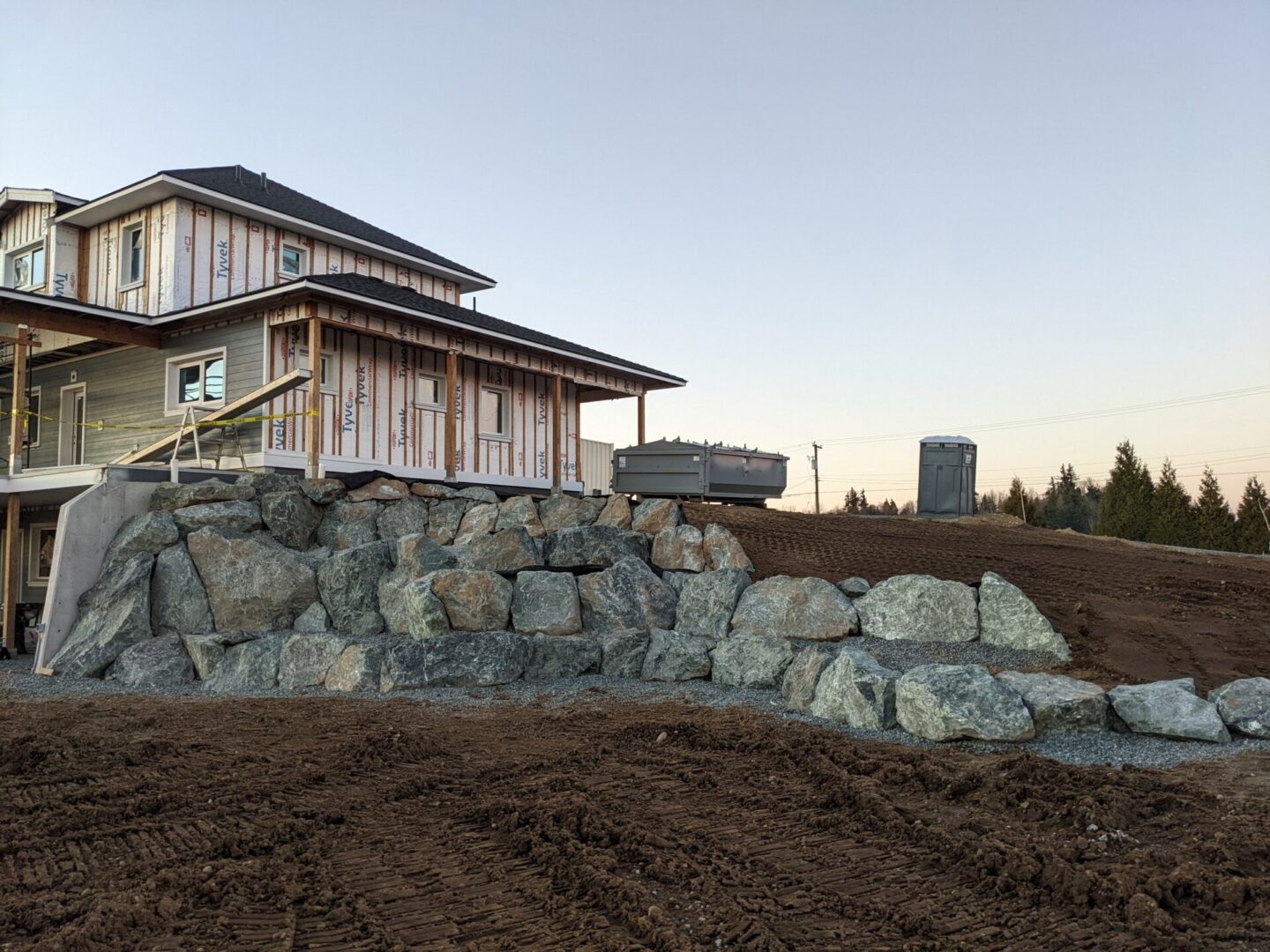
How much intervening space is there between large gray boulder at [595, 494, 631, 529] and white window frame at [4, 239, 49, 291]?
1266 centimetres

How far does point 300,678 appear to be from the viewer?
1035 cm

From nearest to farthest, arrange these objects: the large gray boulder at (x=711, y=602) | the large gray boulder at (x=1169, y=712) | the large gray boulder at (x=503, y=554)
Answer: the large gray boulder at (x=1169, y=712) < the large gray boulder at (x=711, y=602) < the large gray boulder at (x=503, y=554)

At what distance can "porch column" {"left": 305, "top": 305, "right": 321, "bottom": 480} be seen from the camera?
46.2ft

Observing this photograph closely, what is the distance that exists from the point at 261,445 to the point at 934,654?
1068cm

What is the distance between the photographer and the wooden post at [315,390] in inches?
554

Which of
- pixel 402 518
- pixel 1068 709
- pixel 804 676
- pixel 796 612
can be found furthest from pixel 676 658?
pixel 402 518

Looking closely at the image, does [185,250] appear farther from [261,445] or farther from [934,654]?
[934,654]

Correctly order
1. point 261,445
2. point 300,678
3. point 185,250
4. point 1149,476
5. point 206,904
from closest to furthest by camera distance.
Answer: point 206,904 → point 300,678 → point 261,445 → point 185,250 → point 1149,476

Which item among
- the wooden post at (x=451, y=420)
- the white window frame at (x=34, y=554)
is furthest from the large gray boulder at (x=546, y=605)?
the white window frame at (x=34, y=554)

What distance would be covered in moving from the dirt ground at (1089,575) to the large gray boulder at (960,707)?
1.67m

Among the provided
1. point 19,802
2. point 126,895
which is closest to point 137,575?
point 19,802

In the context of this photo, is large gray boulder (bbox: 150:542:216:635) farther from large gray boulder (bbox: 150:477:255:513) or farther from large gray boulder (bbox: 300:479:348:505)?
large gray boulder (bbox: 300:479:348:505)

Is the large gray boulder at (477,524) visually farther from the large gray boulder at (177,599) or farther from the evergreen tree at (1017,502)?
the evergreen tree at (1017,502)

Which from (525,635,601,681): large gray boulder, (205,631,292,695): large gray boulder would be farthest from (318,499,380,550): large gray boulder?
(525,635,601,681): large gray boulder
